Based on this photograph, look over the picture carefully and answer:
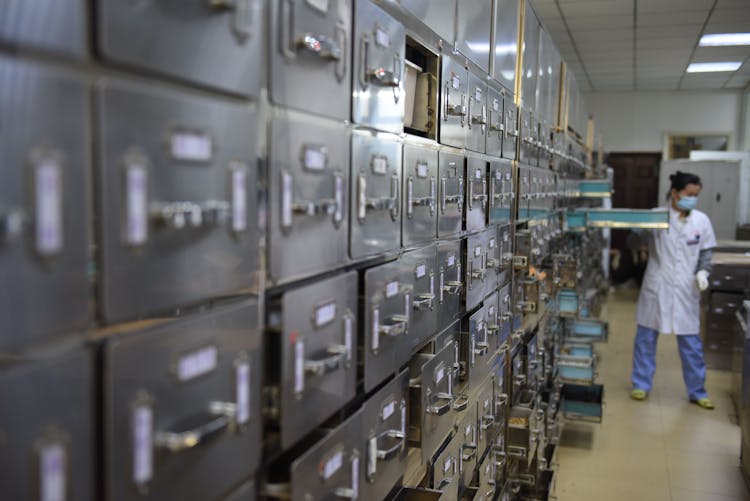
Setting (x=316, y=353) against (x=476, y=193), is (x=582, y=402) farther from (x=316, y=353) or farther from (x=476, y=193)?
(x=316, y=353)

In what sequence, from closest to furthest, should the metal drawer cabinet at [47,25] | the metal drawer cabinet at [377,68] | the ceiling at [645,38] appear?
the metal drawer cabinet at [47,25] < the metal drawer cabinet at [377,68] < the ceiling at [645,38]

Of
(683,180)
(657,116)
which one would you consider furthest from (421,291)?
(657,116)

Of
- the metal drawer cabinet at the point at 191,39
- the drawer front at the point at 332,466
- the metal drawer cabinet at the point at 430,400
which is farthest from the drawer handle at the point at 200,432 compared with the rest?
the metal drawer cabinet at the point at 430,400

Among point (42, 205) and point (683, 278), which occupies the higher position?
point (42, 205)

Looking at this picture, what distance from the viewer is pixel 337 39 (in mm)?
1252

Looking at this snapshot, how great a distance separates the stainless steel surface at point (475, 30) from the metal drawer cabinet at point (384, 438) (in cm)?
111

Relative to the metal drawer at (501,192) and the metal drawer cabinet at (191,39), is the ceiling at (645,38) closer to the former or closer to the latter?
the metal drawer at (501,192)

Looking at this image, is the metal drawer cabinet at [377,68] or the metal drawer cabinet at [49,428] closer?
the metal drawer cabinet at [49,428]

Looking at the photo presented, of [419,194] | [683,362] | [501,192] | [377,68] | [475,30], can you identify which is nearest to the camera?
[377,68]

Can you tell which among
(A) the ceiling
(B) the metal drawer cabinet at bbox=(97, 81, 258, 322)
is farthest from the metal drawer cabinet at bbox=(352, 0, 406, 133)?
(A) the ceiling

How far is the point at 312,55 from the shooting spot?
3.78ft

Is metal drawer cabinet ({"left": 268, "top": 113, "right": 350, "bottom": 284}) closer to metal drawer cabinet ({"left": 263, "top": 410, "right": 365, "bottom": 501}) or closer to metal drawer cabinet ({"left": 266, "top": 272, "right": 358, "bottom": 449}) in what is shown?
metal drawer cabinet ({"left": 266, "top": 272, "right": 358, "bottom": 449})

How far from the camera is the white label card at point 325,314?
1.19 meters

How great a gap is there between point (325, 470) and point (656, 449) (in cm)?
394
